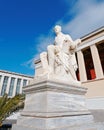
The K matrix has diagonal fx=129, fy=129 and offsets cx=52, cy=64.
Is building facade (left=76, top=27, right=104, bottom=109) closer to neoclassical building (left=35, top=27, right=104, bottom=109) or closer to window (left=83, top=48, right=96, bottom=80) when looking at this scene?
neoclassical building (left=35, top=27, right=104, bottom=109)

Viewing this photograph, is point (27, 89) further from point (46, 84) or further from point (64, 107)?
point (64, 107)

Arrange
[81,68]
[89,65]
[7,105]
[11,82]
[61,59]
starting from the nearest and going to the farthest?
[61,59] < [7,105] < [81,68] < [89,65] < [11,82]

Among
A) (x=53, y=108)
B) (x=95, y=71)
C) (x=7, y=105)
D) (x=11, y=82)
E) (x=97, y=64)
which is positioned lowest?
(x=53, y=108)

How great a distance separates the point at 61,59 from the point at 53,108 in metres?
1.46

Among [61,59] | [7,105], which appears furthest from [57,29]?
[7,105]

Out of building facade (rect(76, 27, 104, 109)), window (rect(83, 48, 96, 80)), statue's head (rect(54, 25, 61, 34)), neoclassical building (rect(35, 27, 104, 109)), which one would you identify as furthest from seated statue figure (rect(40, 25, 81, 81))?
window (rect(83, 48, 96, 80))

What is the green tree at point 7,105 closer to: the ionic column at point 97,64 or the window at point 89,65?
the ionic column at point 97,64

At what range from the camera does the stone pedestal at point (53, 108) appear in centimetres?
259

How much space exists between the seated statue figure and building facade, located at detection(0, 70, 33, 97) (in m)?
24.8

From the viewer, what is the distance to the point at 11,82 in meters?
28.1

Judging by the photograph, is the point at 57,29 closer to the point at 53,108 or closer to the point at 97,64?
the point at 53,108

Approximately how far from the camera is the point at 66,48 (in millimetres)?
3982

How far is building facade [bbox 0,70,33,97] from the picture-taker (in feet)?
87.0

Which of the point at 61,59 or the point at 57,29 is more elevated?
the point at 57,29
